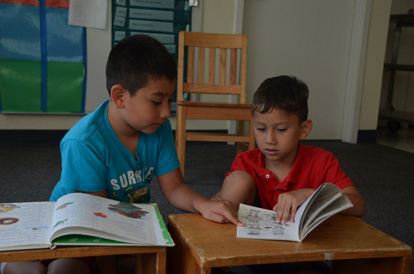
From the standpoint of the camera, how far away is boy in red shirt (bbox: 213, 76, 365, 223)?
996 millimetres

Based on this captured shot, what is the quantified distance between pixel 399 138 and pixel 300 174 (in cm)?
333

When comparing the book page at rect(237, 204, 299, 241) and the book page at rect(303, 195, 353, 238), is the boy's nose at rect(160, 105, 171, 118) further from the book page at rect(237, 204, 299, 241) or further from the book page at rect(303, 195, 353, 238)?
the book page at rect(303, 195, 353, 238)

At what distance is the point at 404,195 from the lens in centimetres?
210

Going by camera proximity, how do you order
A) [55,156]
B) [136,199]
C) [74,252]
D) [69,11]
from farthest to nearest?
[69,11], [55,156], [136,199], [74,252]

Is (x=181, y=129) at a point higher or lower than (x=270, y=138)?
lower

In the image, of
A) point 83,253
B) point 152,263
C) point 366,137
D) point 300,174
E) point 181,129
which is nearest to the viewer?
point 83,253

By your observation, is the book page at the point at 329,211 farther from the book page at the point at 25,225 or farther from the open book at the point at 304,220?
the book page at the point at 25,225

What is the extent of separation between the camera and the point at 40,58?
2758 millimetres

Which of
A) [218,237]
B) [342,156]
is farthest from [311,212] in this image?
[342,156]

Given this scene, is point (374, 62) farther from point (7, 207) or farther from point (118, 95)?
point (7, 207)

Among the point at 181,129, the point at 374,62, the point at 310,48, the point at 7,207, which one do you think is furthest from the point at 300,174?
the point at 374,62

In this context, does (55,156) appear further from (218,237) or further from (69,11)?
(218,237)

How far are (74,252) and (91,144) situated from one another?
366 millimetres

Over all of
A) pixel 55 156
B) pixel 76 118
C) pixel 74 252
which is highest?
pixel 74 252
